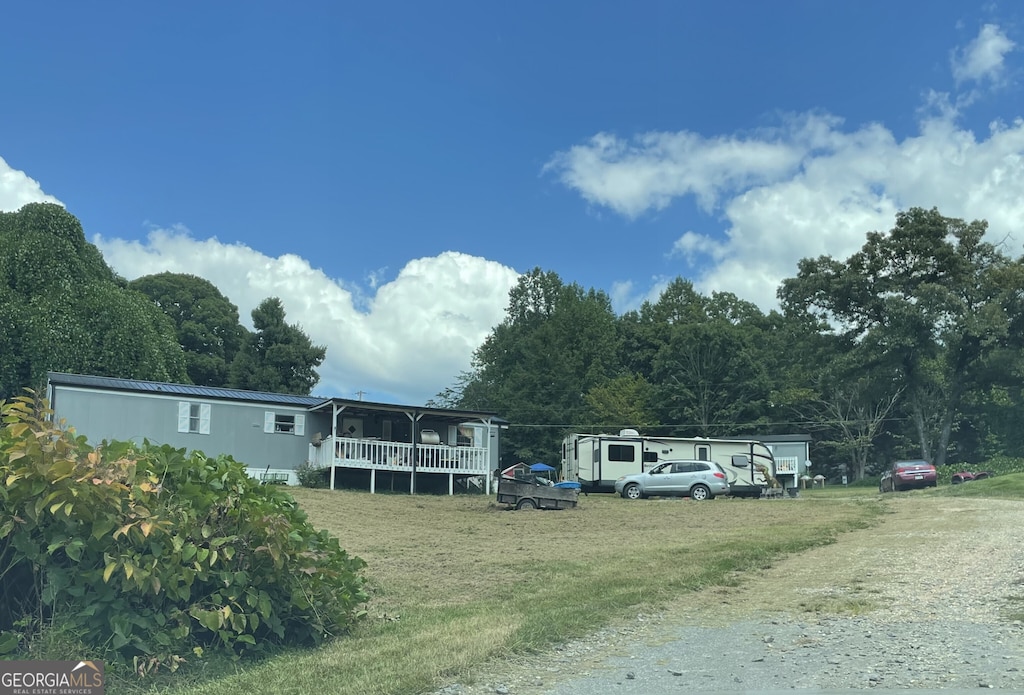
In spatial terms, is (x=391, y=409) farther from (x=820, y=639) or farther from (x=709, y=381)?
(x=709, y=381)

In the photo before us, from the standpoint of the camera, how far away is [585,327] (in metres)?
61.8

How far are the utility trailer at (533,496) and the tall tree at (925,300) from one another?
84.0 feet

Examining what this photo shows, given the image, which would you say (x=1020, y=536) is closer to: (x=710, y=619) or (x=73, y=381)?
(x=710, y=619)

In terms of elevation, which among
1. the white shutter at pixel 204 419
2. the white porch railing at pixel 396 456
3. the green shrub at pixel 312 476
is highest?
the white shutter at pixel 204 419

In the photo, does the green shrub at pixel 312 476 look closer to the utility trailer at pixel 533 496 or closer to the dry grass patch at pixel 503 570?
the dry grass patch at pixel 503 570

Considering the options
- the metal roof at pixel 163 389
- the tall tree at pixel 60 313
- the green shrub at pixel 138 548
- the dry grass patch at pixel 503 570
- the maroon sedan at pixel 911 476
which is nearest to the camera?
the green shrub at pixel 138 548

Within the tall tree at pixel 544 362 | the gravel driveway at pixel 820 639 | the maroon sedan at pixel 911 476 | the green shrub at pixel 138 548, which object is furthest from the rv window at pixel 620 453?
the green shrub at pixel 138 548

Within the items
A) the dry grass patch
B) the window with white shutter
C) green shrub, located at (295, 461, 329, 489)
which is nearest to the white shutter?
the window with white shutter

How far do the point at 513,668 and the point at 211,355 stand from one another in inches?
2139

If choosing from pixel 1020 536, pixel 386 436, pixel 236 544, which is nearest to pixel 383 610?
pixel 236 544

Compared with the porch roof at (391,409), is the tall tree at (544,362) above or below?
above

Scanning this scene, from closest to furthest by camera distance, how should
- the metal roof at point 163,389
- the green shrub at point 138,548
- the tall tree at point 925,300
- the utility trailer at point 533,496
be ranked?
the green shrub at point 138,548 < the utility trailer at point 533,496 < the metal roof at point 163,389 < the tall tree at point 925,300

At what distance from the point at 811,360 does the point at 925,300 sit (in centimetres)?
781

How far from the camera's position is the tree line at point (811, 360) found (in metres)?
42.3
